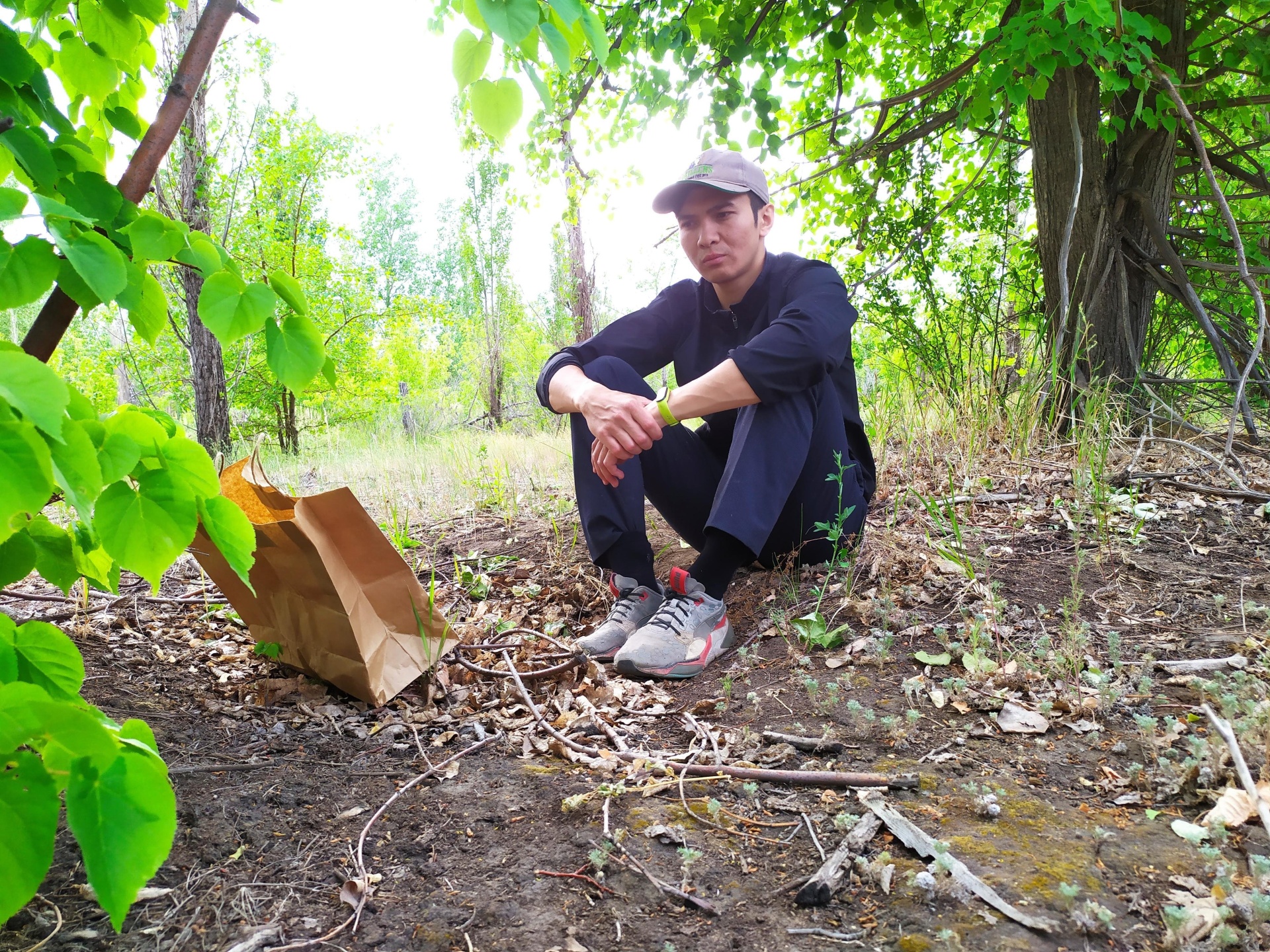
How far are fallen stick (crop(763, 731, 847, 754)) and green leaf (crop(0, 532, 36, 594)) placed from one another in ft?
4.62

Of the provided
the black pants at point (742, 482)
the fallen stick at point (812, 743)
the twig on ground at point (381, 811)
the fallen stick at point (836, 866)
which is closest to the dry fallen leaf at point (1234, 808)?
the fallen stick at point (836, 866)

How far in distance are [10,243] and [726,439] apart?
2.30m

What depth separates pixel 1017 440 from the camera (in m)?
3.35

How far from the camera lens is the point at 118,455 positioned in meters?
0.69

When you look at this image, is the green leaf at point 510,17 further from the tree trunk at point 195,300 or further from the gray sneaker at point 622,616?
the tree trunk at point 195,300

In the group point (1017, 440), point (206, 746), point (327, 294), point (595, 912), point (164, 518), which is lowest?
point (595, 912)

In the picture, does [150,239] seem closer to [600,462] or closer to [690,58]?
[600,462]

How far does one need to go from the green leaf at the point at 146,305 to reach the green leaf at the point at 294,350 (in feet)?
0.49

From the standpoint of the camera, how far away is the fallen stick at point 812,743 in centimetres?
159

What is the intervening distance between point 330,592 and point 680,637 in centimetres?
101

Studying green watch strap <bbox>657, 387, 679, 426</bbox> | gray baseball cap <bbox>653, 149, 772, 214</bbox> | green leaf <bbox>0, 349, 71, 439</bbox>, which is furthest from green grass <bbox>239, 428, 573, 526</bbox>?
green leaf <bbox>0, 349, 71, 439</bbox>

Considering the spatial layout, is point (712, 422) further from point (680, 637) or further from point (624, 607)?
point (680, 637)

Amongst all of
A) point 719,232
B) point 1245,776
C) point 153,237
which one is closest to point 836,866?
point 1245,776

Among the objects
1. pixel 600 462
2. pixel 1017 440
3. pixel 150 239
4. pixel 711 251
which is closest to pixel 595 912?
pixel 150 239
